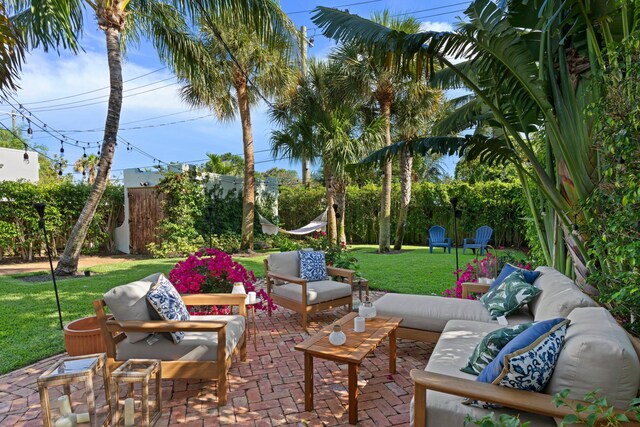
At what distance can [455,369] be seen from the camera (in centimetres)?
211

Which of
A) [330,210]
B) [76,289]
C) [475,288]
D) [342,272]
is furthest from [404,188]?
[76,289]

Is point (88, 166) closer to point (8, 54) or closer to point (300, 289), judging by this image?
point (8, 54)

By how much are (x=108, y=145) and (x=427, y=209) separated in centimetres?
1046

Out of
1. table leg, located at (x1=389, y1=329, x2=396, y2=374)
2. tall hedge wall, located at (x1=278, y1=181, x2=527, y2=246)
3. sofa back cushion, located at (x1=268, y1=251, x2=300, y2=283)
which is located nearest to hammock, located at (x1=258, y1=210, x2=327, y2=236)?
tall hedge wall, located at (x1=278, y1=181, x2=527, y2=246)

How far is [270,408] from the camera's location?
2512mm

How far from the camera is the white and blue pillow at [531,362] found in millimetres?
1556

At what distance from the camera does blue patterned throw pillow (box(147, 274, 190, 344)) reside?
2617mm

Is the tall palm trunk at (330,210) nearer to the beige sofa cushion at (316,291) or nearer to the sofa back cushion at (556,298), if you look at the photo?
the beige sofa cushion at (316,291)

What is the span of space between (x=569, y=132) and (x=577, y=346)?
2.44 meters

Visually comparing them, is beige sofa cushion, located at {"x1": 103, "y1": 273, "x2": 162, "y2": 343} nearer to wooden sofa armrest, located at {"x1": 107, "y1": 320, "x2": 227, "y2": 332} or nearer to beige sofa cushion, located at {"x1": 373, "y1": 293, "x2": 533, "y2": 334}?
wooden sofa armrest, located at {"x1": 107, "y1": 320, "x2": 227, "y2": 332}

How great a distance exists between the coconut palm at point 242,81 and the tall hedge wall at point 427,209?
4.21 metres

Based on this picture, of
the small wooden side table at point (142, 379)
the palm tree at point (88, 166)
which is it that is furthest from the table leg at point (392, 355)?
the palm tree at point (88, 166)

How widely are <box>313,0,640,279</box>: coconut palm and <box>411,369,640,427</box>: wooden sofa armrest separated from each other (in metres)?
1.84

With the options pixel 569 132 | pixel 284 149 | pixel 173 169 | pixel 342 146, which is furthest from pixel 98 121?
pixel 569 132
